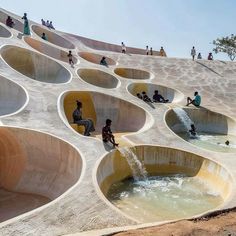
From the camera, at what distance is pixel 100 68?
22.5 meters

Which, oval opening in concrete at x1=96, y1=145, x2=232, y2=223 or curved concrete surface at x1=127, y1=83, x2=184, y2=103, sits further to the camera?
curved concrete surface at x1=127, y1=83, x2=184, y2=103

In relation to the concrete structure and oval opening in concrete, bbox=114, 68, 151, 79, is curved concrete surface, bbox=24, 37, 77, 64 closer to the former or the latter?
the concrete structure

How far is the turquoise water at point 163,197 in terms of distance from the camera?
8992mm

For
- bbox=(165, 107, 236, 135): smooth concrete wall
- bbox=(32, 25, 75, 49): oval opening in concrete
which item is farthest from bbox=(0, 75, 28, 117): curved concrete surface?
bbox=(32, 25, 75, 49): oval opening in concrete

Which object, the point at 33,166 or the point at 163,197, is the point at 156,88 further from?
the point at 163,197

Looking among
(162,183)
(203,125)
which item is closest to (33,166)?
(162,183)

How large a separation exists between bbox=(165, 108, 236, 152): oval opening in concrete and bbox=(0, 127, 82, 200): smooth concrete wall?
22.4 ft

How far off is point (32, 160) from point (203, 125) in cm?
1011

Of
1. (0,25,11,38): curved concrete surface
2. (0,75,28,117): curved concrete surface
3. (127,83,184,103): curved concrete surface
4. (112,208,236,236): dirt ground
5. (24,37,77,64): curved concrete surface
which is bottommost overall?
(112,208,236,236): dirt ground

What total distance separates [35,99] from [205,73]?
1427 centimetres

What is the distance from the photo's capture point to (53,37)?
101ft

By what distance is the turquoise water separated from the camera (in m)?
8.99

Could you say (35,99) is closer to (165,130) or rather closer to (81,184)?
(165,130)

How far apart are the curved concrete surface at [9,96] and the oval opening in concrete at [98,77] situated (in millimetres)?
6119
